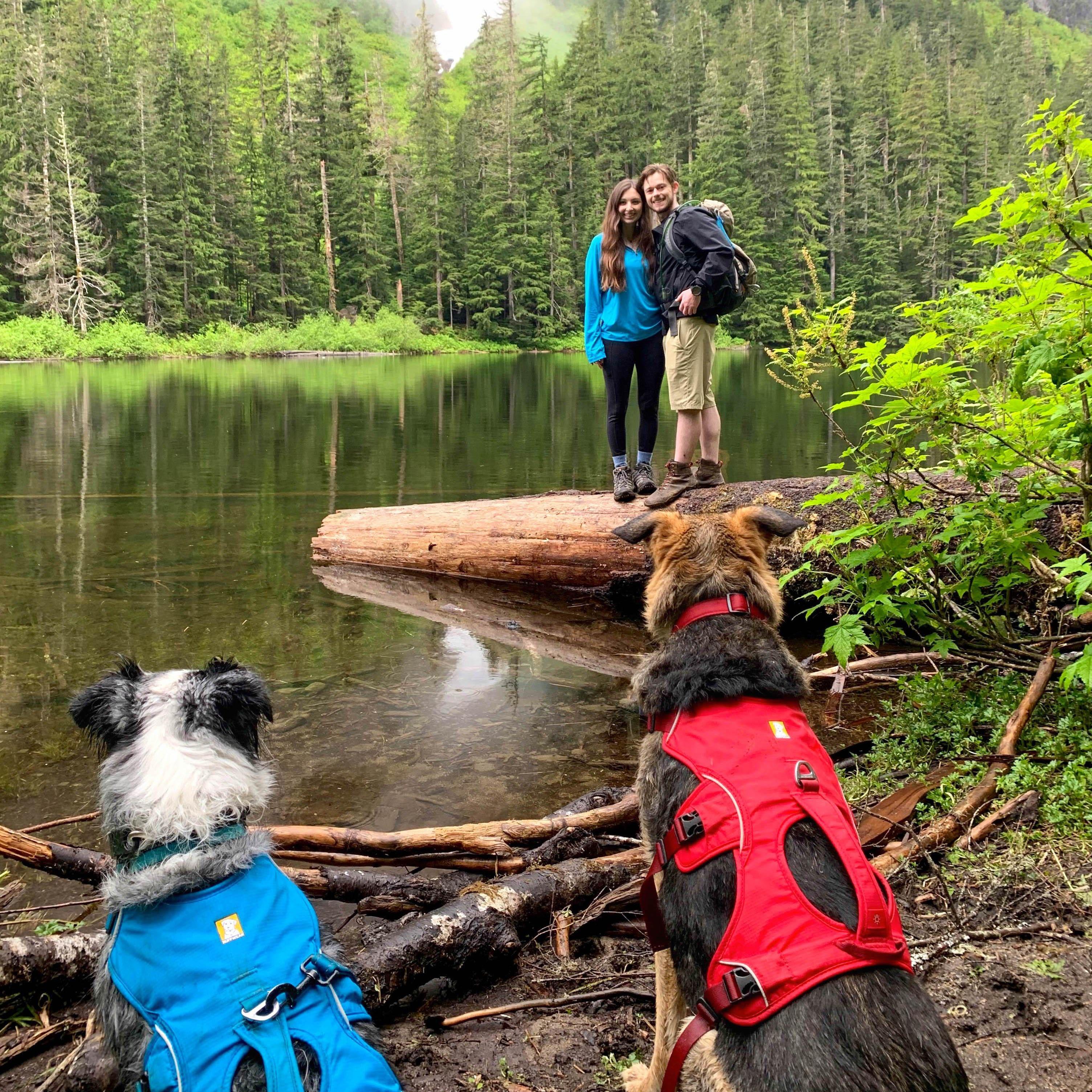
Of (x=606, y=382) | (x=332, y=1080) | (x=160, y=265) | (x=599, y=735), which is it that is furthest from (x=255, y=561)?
(x=160, y=265)

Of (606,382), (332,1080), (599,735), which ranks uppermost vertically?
(606,382)

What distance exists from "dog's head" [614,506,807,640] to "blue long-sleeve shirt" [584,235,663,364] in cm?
482

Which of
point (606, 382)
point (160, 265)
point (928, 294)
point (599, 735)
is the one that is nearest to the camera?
point (599, 735)

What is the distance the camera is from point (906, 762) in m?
4.62

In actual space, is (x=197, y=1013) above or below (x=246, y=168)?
below

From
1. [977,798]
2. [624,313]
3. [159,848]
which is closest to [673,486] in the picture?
[624,313]

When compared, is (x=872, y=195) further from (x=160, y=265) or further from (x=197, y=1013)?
(x=197, y=1013)

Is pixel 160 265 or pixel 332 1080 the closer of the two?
pixel 332 1080

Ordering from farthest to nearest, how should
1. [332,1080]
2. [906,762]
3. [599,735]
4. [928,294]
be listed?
[928,294] → [599,735] → [906,762] → [332,1080]

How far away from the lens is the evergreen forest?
2136 inches

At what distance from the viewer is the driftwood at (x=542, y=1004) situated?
9.11 ft

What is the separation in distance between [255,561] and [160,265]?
5396 cm

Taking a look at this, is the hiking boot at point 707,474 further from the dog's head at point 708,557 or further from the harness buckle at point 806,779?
the harness buckle at point 806,779

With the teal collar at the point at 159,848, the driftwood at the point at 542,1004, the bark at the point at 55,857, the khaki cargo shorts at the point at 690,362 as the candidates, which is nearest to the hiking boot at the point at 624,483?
the khaki cargo shorts at the point at 690,362
